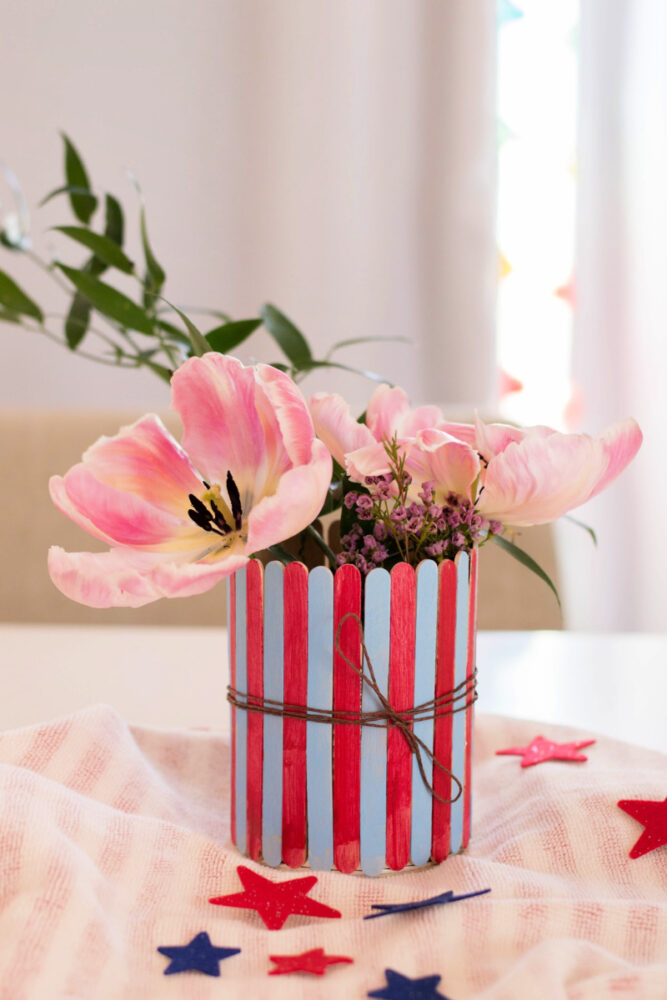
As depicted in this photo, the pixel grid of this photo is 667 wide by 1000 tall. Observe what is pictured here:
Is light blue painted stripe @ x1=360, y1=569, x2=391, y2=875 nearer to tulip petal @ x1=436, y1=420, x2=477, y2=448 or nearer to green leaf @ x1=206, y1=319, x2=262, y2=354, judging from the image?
tulip petal @ x1=436, y1=420, x2=477, y2=448

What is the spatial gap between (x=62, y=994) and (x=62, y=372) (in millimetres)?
1774

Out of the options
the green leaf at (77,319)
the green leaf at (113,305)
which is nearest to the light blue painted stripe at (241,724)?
the green leaf at (113,305)

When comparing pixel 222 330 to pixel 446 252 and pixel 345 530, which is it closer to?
pixel 345 530

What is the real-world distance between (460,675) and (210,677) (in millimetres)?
408

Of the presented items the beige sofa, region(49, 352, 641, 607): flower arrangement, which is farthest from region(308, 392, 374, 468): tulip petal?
the beige sofa

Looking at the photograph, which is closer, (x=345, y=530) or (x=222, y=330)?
(x=345, y=530)

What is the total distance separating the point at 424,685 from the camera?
0.45 metres

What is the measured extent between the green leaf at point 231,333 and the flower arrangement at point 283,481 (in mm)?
247

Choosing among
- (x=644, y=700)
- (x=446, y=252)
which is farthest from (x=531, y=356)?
(x=644, y=700)

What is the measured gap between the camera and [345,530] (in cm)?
46

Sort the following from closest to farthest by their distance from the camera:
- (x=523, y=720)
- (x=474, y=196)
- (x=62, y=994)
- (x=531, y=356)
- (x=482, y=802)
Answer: (x=62, y=994) < (x=482, y=802) < (x=523, y=720) < (x=474, y=196) < (x=531, y=356)

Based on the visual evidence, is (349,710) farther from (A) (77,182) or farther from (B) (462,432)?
A: (A) (77,182)

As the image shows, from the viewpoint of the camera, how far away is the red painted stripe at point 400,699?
1.43ft

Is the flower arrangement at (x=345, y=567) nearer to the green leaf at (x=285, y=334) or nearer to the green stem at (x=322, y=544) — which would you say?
the green stem at (x=322, y=544)
